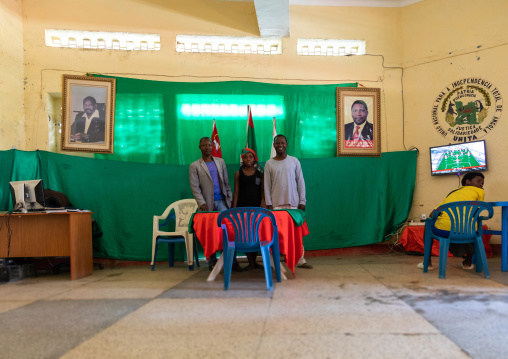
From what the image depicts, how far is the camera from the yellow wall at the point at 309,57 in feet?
19.0

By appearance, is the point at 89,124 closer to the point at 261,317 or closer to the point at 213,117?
the point at 213,117

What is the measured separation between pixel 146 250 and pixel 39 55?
3.43 metres

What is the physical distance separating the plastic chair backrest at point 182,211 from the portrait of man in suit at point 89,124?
1610 millimetres

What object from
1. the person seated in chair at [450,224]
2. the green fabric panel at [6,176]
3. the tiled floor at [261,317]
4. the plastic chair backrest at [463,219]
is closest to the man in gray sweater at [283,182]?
the tiled floor at [261,317]

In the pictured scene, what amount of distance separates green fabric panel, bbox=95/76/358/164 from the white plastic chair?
80 centimetres

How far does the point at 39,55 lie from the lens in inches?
233

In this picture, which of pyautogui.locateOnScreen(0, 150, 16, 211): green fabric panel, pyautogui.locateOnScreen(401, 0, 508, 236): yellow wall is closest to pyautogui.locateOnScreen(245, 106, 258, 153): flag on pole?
pyautogui.locateOnScreen(401, 0, 508, 236): yellow wall

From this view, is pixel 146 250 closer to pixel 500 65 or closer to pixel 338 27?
pixel 338 27

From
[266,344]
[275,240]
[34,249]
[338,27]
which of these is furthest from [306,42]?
[266,344]

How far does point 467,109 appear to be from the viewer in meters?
5.91

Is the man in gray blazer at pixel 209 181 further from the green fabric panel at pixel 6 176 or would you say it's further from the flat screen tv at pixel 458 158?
the flat screen tv at pixel 458 158

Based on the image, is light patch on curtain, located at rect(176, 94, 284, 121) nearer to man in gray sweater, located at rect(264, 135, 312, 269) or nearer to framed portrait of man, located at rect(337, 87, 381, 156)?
framed portrait of man, located at rect(337, 87, 381, 156)

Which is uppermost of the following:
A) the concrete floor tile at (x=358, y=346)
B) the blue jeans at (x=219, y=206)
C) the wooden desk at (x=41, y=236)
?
the blue jeans at (x=219, y=206)

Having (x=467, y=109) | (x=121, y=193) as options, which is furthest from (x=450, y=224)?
(x=121, y=193)
